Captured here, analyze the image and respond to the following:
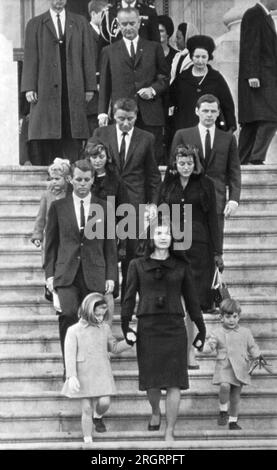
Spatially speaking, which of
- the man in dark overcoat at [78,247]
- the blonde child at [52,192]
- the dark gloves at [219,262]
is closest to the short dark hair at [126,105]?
the blonde child at [52,192]

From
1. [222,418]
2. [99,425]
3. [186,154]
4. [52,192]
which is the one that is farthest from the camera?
[52,192]

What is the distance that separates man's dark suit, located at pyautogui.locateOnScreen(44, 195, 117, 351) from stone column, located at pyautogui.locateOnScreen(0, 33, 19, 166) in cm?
350

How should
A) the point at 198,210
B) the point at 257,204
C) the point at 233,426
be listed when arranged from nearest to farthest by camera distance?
the point at 233,426, the point at 198,210, the point at 257,204

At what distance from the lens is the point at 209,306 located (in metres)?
16.7

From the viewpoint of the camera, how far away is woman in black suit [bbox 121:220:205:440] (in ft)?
51.2

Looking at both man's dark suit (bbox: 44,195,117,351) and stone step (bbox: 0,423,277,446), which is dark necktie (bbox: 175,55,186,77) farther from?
stone step (bbox: 0,423,277,446)

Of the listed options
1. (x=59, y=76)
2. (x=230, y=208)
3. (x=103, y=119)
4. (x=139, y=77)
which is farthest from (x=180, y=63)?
(x=230, y=208)

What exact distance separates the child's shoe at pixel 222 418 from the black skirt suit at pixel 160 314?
636 millimetres

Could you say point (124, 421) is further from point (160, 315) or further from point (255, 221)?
point (255, 221)

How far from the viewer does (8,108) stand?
1980 cm

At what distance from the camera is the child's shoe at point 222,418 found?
1608 cm

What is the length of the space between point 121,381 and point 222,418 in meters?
0.92

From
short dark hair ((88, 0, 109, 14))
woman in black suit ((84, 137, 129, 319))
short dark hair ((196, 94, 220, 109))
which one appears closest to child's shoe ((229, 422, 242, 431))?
woman in black suit ((84, 137, 129, 319))
